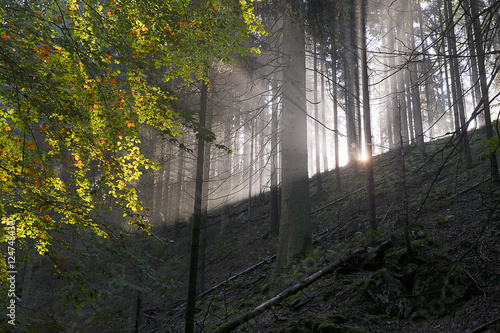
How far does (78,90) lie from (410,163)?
15510mm

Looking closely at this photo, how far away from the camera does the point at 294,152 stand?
8.33 metres

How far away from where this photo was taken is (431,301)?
431cm

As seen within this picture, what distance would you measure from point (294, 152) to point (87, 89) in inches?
208

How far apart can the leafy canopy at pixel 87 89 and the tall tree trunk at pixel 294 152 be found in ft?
9.51

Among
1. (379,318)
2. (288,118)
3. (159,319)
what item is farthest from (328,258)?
(159,319)

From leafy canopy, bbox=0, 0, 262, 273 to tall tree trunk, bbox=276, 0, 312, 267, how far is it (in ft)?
9.51

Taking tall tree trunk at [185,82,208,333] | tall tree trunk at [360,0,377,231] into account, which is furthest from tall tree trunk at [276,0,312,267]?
tall tree trunk at [185,82,208,333]

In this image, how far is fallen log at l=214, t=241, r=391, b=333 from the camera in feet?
19.0

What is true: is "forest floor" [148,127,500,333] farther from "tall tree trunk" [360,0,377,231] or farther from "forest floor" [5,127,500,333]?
"tall tree trunk" [360,0,377,231]

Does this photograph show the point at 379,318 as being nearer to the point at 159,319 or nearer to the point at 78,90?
the point at 78,90

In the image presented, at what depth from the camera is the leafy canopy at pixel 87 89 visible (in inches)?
166

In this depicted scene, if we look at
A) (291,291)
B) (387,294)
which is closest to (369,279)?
(387,294)

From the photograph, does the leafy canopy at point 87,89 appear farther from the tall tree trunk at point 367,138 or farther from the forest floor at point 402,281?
the tall tree trunk at point 367,138

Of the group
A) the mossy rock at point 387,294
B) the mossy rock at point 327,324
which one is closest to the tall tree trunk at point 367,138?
the mossy rock at point 387,294
